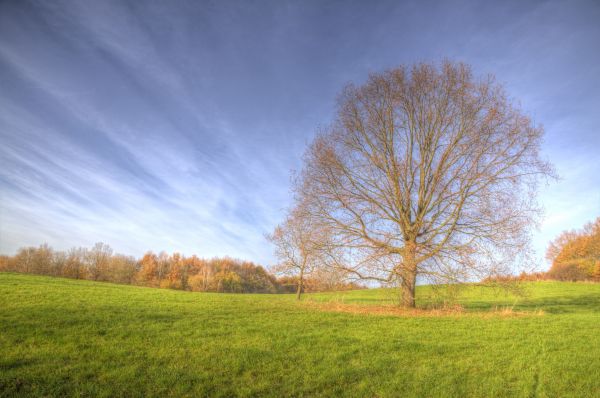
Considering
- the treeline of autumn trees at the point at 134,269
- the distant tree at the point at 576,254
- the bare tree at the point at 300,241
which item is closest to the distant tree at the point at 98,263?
the treeline of autumn trees at the point at 134,269

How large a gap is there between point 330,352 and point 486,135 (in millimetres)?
15119

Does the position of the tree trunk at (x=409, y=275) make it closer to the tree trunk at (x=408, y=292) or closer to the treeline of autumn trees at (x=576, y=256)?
the tree trunk at (x=408, y=292)

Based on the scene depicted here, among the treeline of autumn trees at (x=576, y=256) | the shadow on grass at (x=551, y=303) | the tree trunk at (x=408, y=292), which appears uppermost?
the treeline of autumn trees at (x=576, y=256)

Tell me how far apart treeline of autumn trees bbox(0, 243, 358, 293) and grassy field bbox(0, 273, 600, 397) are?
3542 centimetres

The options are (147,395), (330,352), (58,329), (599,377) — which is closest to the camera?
(147,395)

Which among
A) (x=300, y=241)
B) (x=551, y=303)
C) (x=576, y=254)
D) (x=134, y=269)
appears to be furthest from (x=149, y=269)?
(x=576, y=254)

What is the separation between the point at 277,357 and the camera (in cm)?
721

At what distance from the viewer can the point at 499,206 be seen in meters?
16.2

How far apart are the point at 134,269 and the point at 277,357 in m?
71.1

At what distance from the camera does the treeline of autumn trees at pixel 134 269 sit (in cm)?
5612

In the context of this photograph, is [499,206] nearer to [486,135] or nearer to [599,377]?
[486,135]

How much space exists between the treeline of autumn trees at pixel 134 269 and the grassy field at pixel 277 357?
3542 cm

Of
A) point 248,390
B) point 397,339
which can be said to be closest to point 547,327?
point 397,339

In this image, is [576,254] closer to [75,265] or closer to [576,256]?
[576,256]
